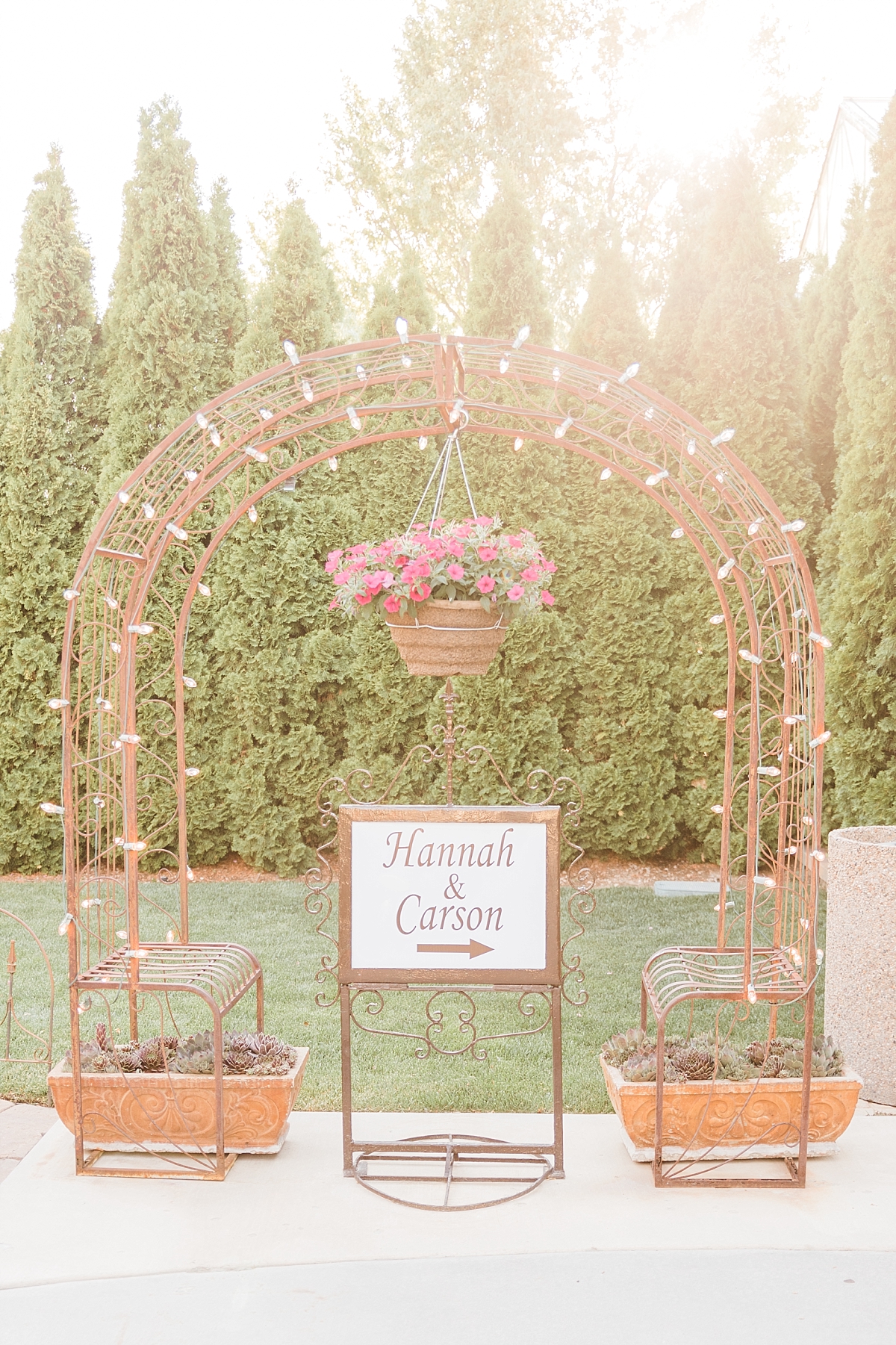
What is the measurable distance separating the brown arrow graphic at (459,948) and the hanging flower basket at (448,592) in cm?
76

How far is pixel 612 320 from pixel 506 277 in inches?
26.8

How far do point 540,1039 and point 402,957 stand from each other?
148cm

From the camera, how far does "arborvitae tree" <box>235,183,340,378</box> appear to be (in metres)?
6.47

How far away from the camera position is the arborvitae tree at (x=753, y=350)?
6242 mm

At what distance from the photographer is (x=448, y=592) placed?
3.05 meters

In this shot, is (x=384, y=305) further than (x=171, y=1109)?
Yes

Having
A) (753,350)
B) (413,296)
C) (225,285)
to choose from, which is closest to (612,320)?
(753,350)

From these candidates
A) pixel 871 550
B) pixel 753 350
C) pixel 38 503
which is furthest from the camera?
pixel 38 503

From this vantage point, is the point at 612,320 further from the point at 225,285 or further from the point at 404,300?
the point at 225,285

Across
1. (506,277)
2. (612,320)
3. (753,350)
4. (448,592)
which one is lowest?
(448,592)

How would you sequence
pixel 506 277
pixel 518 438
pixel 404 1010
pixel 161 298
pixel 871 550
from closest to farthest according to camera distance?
pixel 518 438, pixel 404 1010, pixel 871 550, pixel 506 277, pixel 161 298

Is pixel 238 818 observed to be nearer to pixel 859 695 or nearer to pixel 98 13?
pixel 859 695

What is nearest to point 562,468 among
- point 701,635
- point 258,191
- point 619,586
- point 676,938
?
point 619,586

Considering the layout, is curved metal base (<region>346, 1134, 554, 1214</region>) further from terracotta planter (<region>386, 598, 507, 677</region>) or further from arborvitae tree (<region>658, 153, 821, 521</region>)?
arborvitae tree (<region>658, 153, 821, 521</region>)
